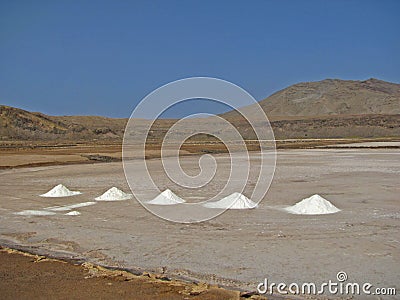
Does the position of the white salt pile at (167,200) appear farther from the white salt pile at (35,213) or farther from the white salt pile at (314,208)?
the white salt pile at (314,208)

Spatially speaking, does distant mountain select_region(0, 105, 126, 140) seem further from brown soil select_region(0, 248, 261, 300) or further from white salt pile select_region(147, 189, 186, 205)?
brown soil select_region(0, 248, 261, 300)

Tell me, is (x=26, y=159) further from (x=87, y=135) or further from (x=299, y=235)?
(x=87, y=135)

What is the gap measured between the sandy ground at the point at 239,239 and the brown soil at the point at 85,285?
60 centimetres

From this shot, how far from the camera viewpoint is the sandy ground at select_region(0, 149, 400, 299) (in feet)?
29.5

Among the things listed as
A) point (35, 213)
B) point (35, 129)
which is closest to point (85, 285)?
point (35, 213)

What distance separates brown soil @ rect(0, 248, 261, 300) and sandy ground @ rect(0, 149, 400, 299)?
600 millimetres

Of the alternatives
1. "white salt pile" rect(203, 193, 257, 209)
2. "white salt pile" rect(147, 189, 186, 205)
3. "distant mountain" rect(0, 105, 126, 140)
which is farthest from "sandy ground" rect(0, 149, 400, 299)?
"distant mountain" rect(0, 105, 126, 140)

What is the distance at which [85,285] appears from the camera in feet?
26.9

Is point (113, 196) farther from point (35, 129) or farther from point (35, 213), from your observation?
point (35, 129)

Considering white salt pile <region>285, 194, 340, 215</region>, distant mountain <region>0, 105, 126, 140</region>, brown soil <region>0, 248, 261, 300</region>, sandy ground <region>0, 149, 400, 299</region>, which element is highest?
distant mountain <region>0, 105, 126, 140</region>

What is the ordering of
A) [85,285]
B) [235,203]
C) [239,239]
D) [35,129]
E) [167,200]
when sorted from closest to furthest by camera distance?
[85,285] < [239,239] < [235,203] < [167,200] < [35,129]

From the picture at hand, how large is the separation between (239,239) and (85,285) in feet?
14.2

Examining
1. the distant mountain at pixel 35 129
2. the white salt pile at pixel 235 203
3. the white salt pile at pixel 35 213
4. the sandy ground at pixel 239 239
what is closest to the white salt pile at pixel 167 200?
the sandy ground at pixel 239 239

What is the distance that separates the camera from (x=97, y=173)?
30.6 metres
